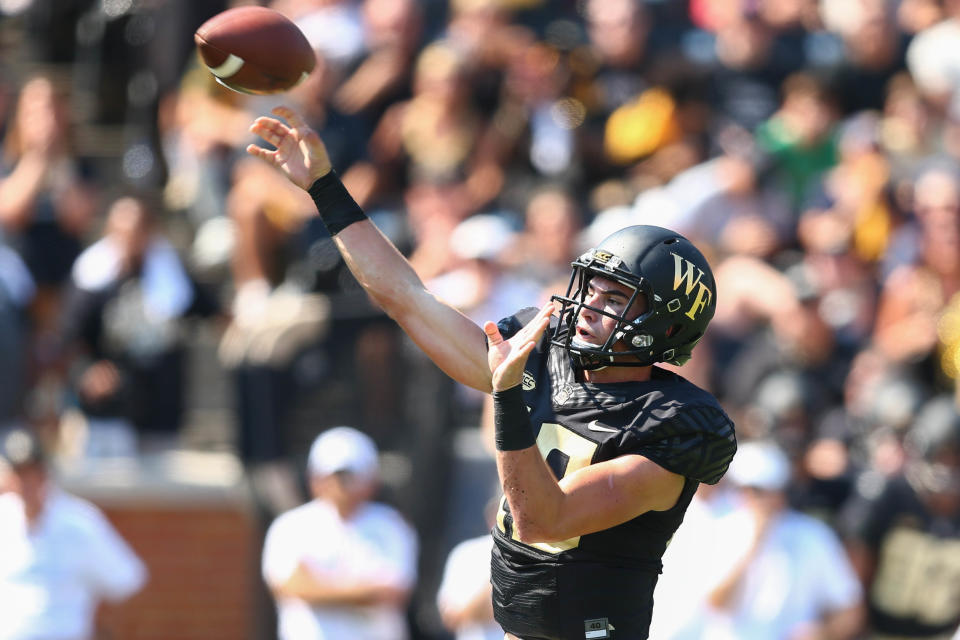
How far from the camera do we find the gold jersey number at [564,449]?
367 centimetres

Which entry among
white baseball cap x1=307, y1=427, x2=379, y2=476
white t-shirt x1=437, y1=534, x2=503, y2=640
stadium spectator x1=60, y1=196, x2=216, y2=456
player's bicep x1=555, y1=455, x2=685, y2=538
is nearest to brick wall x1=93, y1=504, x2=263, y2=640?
stadium spectator x1=60, y1=196, x2=216, y2=456

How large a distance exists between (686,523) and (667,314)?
3.26 meters

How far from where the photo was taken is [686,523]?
22.5 feet

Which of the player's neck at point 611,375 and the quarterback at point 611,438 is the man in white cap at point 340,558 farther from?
the player's neck at point 611,375

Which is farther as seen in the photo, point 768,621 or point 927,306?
point 927,306

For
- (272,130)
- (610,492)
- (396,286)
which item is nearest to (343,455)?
(396,286)

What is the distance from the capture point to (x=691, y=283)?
3.84 meters

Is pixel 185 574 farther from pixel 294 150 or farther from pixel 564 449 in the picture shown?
pixel 564 449

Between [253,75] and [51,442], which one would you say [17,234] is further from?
[253,75]

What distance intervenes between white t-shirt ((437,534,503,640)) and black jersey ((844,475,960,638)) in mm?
1879

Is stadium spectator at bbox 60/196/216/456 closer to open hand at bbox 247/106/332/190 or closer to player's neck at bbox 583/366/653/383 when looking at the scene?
open hand at bbox 247/106/332/190

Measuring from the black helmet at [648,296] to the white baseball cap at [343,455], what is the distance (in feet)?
12.6

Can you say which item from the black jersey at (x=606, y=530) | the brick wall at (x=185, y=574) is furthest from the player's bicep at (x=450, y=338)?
the brick wall at (x=185, y=574)

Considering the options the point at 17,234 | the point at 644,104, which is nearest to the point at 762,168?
the point at 644,104
